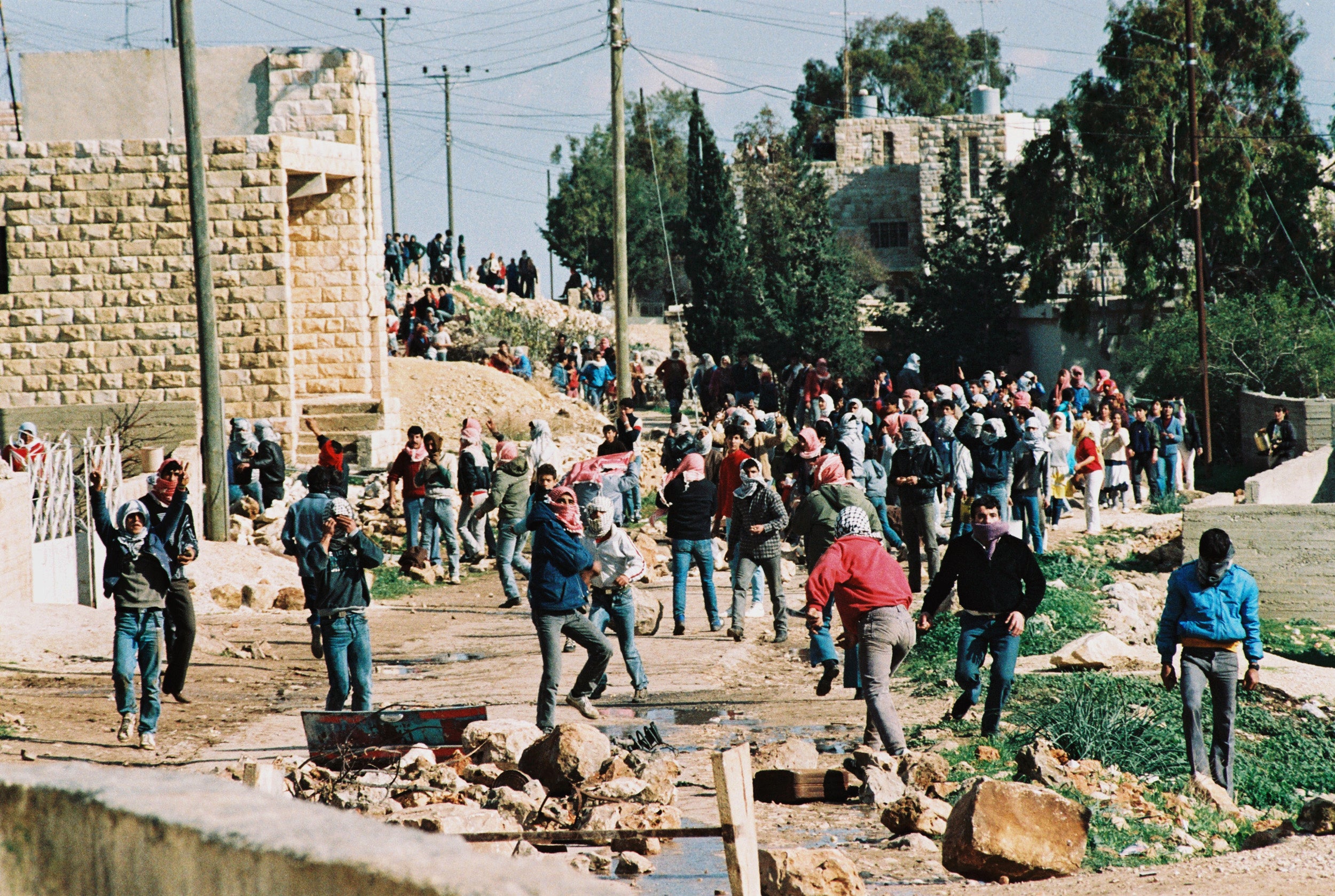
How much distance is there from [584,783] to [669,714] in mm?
2456

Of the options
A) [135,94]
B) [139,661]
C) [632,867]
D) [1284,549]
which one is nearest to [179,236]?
[135,94]

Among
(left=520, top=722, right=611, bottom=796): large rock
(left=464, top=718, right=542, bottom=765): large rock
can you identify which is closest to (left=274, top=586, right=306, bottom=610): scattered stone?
(left=464, top=718, right=542, bottom=765): large rock

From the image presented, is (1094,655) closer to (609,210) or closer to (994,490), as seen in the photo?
(994,490)

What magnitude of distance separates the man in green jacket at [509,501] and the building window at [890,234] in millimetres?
39934

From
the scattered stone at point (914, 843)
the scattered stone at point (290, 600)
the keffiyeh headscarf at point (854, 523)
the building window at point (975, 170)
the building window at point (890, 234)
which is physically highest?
the building window at point (975, 170)

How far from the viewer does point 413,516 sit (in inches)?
651

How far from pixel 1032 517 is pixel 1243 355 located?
1863cm

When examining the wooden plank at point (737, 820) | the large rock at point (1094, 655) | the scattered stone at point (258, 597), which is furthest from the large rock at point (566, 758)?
the scattered stone at point (258, 597)

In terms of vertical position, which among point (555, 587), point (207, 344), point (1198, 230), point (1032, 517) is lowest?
point (1032, 517)

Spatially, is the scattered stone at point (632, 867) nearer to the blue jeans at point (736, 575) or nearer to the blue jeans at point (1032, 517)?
the blue jeans at point (736, 575)

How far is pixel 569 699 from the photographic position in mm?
9812

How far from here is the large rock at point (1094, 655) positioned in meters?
11.1

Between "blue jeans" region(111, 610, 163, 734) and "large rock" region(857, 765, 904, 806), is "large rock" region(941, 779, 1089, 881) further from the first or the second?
"blue jeans" region(111, 610, 163, 734)

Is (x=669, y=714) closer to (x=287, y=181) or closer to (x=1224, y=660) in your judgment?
(x=1224, y=660)
